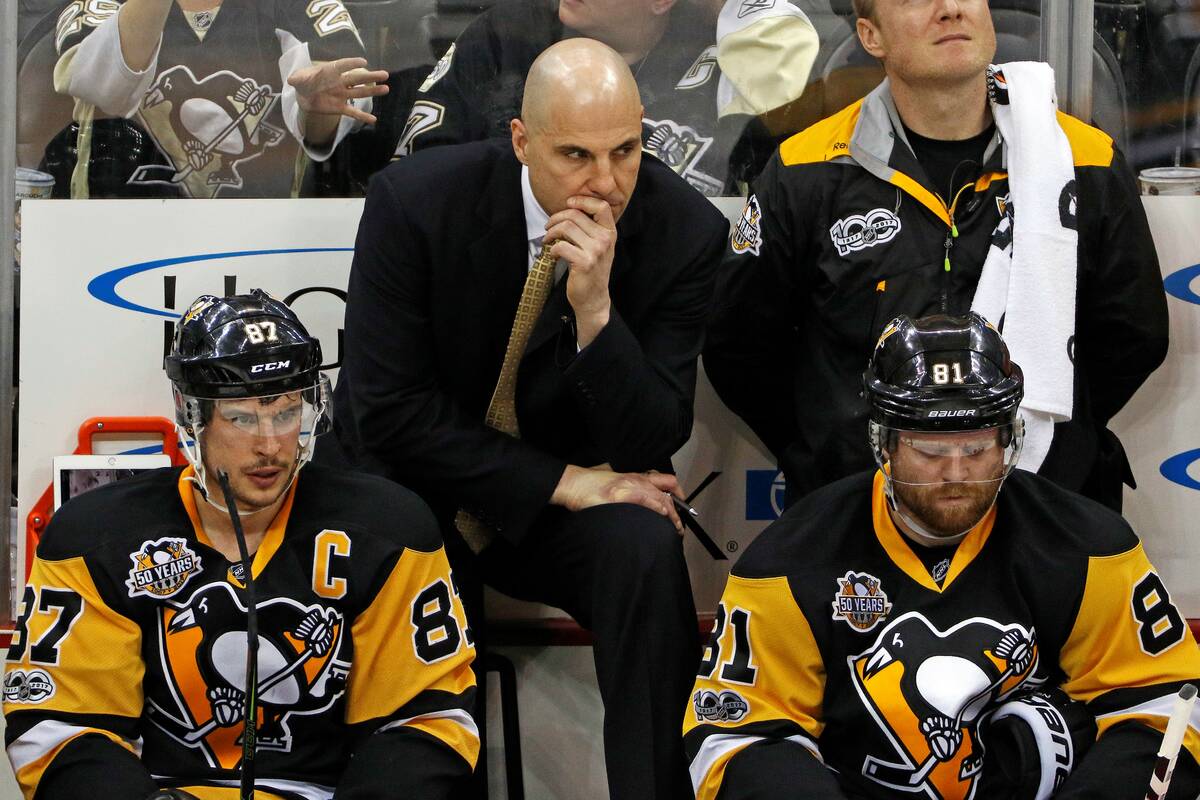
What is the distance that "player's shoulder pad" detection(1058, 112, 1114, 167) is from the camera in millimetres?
2855

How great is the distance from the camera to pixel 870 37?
294 cm

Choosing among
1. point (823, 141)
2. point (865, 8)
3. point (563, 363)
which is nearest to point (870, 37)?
point (865, 8)

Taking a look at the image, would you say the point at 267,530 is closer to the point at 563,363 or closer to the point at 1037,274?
the point at 563,363

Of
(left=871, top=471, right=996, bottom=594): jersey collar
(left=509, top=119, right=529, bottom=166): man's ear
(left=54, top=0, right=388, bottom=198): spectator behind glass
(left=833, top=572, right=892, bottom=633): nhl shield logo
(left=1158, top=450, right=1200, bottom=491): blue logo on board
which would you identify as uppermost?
(left=54, top=0, right=388, bottom=198): spectator behind glass

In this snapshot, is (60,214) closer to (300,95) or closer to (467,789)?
(300,95)

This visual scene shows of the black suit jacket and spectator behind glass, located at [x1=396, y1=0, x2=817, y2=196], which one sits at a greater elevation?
spectator behind glass, located at [x1=396, y1=0, x2=817, y2=196]

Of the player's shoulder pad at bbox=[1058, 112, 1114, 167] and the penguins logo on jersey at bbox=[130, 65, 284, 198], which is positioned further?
the penguins logo on jersey at bbox=[130, 65, 284, 198]

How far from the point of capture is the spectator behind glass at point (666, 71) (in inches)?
124

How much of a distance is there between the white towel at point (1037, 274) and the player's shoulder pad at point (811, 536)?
2.17 ft

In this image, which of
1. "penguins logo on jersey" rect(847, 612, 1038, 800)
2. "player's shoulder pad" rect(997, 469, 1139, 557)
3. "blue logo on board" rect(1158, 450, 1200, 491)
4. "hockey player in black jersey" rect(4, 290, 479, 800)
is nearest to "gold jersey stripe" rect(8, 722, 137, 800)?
"hockey player in black jersey" rect(4, 290, 479, 800)

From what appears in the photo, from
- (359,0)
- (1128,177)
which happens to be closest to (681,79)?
(359,0)

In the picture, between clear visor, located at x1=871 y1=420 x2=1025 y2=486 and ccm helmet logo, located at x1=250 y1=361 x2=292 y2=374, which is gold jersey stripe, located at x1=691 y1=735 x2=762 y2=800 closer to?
clear visor, located at x1=871 y1=420 x2=1025 y2=486

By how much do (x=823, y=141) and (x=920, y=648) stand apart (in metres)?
1.14

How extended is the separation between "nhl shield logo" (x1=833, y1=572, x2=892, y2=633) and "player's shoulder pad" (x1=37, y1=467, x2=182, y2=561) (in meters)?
0.93
